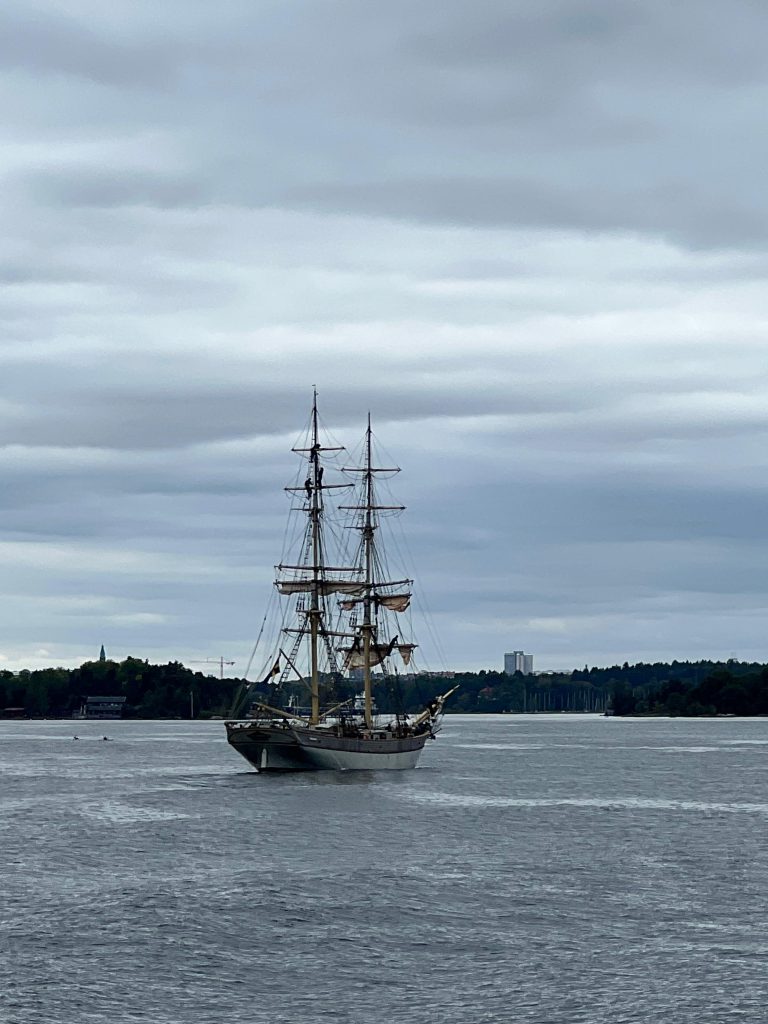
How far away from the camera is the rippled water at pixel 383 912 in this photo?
50.8 metres

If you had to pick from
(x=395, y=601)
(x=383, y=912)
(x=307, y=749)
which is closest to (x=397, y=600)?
(x=395, y=601)

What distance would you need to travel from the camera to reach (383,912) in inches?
2625

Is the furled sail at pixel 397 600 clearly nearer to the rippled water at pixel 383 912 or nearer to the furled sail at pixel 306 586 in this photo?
the furled sail at pixel 306 586

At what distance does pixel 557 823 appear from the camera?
4134 inches

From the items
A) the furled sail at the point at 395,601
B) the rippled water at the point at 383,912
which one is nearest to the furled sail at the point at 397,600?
the furled sail at the point at 395,601

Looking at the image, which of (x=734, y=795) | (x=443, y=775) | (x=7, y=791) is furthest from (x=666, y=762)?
(x=7, y=791)

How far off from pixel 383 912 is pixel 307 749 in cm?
8539

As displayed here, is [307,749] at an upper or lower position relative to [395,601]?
lower

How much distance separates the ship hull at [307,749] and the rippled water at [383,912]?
27470 millimetres

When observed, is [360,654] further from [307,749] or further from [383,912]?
[383,912]

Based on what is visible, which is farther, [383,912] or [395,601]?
[395,601]

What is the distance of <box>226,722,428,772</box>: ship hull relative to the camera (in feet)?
495

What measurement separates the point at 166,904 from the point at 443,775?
98.8 metres

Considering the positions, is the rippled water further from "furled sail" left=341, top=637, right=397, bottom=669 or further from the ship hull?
"furled sail" left=341, top=637, right=397, bottom=669
